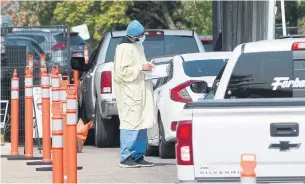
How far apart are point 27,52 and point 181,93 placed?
5.85 meters

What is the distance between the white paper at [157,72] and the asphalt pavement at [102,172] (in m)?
1.16

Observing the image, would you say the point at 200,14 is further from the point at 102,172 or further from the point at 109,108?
the point at 102,172

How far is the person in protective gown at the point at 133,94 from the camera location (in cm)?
1382

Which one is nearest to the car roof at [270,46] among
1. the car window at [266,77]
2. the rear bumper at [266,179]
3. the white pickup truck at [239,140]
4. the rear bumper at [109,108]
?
the car window at [266,77]

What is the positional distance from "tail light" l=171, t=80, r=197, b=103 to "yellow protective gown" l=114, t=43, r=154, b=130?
56 cm

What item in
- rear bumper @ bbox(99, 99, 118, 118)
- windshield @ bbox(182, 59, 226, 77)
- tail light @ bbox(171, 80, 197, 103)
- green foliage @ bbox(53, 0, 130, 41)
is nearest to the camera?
tail light @ bbox(171, 80, 197, 103)

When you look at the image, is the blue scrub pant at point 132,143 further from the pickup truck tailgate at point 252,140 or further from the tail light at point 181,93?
the pickup truck tailgate at point 252,140

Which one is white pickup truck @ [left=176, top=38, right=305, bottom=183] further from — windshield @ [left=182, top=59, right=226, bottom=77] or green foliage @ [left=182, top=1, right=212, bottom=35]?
green foliage @ [left=182, top=1, right=212, bottom=35]

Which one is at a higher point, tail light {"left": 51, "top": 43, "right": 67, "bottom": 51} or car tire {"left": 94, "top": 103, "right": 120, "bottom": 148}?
tail light {"left": 51, "top": 43, "right": 67, "bottom": 51}

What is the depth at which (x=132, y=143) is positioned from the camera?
1387 cm

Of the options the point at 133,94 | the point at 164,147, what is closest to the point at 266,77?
the point at 133,94

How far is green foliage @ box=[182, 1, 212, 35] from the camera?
140 ft

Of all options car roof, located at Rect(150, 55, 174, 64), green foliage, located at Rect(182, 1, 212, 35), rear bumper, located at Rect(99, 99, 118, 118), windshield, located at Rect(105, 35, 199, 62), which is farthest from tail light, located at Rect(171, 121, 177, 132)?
green foliage, located at Rect(182, 1, 212, 35)

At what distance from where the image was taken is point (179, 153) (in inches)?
340
